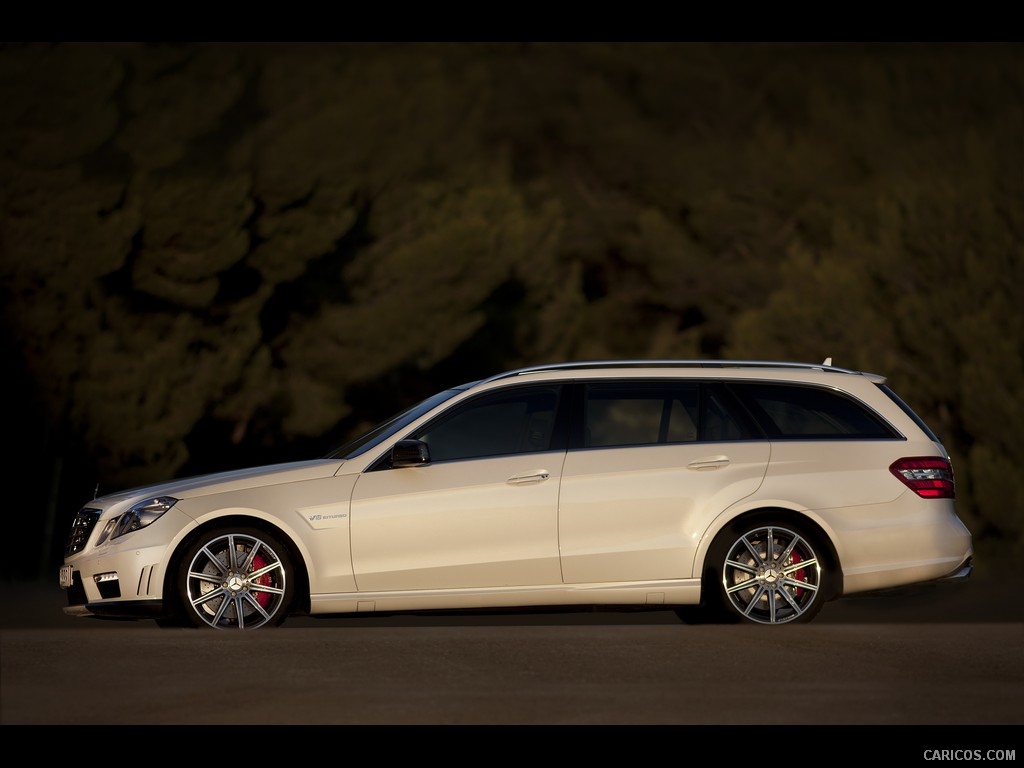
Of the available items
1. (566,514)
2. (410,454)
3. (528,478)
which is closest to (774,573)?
(566,514)

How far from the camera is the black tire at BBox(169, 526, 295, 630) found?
10.2 meters

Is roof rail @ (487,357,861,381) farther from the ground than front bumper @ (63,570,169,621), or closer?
farther from the ground

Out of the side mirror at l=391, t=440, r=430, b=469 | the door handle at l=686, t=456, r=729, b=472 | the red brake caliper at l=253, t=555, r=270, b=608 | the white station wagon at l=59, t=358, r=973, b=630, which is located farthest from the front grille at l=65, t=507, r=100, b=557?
the door handle at l=686, t=456, r=729, b=472

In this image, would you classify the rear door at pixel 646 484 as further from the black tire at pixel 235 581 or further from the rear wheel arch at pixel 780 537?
the black tire at pixel 235 581

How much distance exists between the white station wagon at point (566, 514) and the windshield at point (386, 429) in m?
0.03

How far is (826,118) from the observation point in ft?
142

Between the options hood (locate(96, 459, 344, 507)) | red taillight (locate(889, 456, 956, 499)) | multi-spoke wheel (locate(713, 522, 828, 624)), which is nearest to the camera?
hood (locate(96, 459, 344, 507))

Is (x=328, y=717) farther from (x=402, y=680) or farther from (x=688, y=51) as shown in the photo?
(x=688, y=51)

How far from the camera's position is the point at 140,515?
10.3m

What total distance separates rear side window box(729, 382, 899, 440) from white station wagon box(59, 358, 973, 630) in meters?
0.01

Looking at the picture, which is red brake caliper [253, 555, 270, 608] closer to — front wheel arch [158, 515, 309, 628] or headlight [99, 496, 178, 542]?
front wheel arch [158, 515, 309, 628]

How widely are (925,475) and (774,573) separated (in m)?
1.09

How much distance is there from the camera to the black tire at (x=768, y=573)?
10422 millimetres

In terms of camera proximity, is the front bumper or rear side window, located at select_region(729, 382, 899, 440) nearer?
the front bumper
